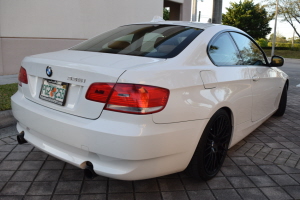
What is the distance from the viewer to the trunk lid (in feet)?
7.12

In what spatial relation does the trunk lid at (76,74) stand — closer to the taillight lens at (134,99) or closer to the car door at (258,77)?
the taillight lens at (134,99)

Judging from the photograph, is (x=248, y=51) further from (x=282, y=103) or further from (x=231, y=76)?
(x=282, y=103)

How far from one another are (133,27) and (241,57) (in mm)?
1275

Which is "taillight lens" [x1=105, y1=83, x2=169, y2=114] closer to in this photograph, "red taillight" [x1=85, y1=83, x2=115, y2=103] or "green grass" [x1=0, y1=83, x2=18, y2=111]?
"red taillight" [x1=85, y1=83, x2=115, y2=103]

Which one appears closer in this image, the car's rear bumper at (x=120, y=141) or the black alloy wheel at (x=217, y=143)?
the car's rear bumper at (x=120, y=141)

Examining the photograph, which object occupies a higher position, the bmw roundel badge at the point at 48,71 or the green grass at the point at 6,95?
the bmw roundel badge at the point at 48,71

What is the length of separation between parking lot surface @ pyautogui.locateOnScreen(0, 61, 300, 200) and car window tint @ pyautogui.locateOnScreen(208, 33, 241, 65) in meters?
1.11

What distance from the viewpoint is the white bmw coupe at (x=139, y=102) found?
210cm

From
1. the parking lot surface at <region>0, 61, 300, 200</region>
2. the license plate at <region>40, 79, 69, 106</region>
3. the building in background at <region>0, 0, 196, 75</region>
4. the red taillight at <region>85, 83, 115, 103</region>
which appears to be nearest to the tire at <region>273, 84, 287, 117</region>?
the parking lot surface at <region>0, 61, 300, 200</region>

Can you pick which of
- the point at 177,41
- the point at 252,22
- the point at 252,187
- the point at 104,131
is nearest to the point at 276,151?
the point at 252,187

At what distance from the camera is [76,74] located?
2254 millimetres

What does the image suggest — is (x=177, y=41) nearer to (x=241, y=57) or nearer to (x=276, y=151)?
(x=241, y=57)

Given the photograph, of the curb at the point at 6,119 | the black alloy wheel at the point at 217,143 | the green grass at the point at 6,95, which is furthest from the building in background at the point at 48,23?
the black alloy wheel at the point at 217,143

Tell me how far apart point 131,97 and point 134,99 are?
0.03m
